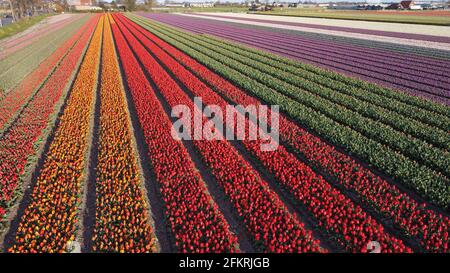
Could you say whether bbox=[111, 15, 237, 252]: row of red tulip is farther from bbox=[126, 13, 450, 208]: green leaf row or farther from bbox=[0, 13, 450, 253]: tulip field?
bbox=[126, 13, 450, 208]: green leaf row

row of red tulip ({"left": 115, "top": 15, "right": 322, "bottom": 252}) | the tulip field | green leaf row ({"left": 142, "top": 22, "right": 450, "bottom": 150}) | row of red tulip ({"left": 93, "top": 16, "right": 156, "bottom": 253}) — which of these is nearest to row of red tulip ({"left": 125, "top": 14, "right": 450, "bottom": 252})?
the tulip field

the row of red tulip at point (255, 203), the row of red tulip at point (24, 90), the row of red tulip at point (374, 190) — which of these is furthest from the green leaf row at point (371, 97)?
the row of red tulip at point (24, 90)

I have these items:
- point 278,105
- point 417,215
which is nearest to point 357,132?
point 278,105

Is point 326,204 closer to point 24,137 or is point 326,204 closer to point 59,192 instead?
point 59,192

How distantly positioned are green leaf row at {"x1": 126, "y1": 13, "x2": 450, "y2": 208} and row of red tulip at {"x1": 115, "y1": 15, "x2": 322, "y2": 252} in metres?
4.20

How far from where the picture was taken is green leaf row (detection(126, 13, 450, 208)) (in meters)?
9.63

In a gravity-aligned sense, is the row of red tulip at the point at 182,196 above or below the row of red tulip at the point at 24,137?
below

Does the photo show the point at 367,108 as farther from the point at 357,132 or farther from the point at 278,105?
the point at 278,105

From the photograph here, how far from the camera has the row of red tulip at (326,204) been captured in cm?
772

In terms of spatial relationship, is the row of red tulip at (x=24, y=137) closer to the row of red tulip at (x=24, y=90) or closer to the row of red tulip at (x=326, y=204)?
the row of red tulip at (x=24, y=90)

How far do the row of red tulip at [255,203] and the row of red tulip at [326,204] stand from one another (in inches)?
26.3

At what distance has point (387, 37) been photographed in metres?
43.5

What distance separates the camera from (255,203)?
29.5 ft
